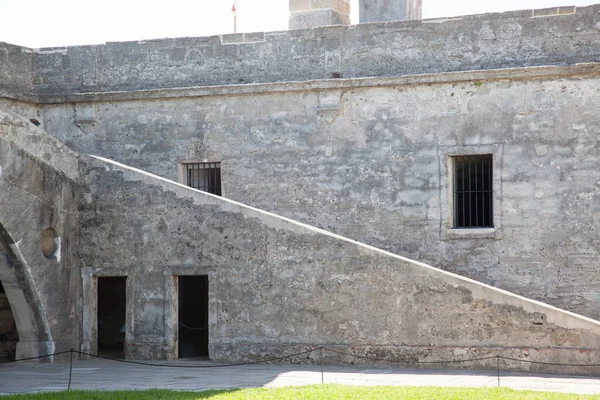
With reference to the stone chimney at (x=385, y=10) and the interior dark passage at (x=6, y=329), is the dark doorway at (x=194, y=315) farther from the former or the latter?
the stone chimney at (x=385, y=10)

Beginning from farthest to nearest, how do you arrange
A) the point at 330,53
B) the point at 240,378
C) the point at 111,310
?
the point at 111,310 < the point at 330,53 < the point at 240,378

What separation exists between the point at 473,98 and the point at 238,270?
476cm

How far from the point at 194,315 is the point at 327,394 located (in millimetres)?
7346

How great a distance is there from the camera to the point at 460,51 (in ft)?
59.9

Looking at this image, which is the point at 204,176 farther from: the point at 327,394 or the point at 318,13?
the point at 327,394

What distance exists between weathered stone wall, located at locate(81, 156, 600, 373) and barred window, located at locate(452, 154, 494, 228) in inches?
107

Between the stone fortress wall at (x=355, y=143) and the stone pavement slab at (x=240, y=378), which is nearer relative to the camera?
the stone pavement slab at (x=240, y=378)

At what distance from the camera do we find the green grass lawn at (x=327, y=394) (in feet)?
40.2

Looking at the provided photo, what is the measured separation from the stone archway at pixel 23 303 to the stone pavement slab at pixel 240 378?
449mm

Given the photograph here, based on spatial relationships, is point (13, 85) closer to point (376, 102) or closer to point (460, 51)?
point (376, 102)

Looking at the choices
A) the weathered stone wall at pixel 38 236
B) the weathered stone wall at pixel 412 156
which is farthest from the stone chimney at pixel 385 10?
the weathered stone wall at pixel 38 236

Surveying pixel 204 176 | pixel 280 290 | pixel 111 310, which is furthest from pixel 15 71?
pixel 280 290

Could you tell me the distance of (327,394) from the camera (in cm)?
1250

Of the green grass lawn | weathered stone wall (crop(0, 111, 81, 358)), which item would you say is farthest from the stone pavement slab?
weathered stone wall (crop(0, 111, 81, 358))
